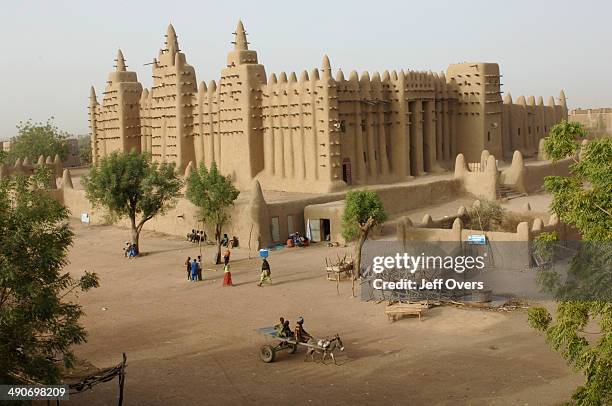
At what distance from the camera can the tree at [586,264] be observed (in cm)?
977

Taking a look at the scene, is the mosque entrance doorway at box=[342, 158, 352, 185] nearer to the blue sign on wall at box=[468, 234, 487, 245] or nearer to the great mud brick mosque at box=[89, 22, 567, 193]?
the great mud brick mosque at box=[89, 22, 567, 193]

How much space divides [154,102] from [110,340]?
28530 millimetres

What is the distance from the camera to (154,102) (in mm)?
45219

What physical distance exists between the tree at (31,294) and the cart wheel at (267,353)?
17.6 feet

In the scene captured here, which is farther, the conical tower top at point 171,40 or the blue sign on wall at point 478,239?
the conical tower top at point 171,40

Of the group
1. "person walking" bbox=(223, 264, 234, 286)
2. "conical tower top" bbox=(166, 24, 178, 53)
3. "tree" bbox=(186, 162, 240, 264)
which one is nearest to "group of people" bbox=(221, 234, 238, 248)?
"tree" bbox=(186, 162, 240, 264)

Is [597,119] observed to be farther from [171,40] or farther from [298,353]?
Result: [298,353]

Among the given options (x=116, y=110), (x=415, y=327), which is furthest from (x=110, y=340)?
(x=116, y=110)

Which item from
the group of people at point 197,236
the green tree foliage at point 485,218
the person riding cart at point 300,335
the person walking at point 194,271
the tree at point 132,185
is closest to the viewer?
the person riding cart at point 300,335

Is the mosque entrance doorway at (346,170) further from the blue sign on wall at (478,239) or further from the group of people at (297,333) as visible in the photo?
the group of people at (297,333)

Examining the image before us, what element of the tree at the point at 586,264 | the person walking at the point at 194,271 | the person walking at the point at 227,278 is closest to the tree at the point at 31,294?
the tree at the point at 586,264

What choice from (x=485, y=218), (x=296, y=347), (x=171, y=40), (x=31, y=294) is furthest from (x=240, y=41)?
(x=31, y=294)

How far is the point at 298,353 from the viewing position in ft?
55.6

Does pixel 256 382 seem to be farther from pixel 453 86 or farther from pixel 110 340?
pixel 453 86
